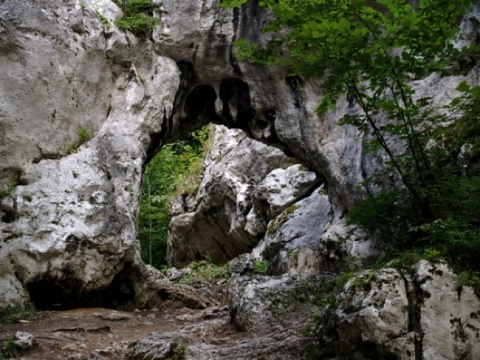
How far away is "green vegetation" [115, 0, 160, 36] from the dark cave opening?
5.76 m

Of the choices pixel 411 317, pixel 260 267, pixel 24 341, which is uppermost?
pixel 260 267

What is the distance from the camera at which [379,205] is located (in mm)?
5195

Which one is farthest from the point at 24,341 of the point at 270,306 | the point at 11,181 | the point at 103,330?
the point at 11,181

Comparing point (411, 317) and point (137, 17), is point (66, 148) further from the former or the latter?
point (411, 317)

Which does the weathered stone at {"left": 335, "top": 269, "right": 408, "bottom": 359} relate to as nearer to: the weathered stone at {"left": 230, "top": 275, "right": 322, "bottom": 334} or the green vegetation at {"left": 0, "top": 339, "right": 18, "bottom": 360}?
the weathered stone at {"left": 230, "top": 275, "right": 322, "bottom": 334}

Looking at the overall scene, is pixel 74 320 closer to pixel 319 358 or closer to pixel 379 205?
pixel 319 358

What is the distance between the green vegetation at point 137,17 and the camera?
11055mm

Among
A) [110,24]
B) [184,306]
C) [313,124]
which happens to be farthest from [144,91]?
[184,306]

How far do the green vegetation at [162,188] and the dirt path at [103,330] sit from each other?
1206 centimetres

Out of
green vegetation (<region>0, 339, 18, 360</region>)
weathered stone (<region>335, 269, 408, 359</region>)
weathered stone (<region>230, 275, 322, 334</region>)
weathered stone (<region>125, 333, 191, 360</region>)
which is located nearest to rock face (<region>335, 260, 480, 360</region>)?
weathered stone (<region>335, 269, 408, 359</region>)

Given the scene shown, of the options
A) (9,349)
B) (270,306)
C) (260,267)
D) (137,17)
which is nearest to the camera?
(9,349)

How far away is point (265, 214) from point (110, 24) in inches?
338

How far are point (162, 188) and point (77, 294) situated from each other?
49.0 ft

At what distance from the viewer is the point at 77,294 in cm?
870
